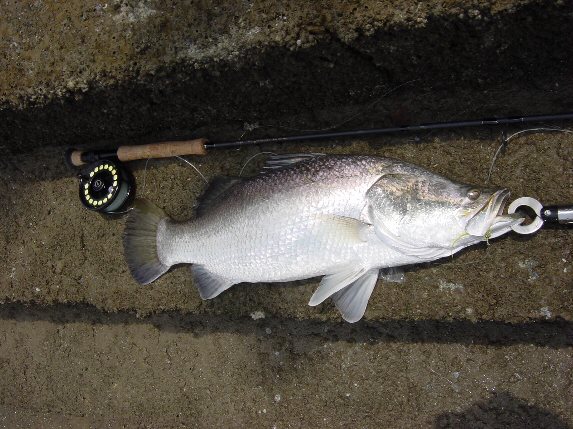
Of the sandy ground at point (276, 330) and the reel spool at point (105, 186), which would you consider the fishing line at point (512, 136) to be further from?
the reel spool at point (105, 186)

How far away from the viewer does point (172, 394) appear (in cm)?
310

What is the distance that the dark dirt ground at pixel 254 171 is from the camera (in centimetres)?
215

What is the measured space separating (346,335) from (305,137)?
116 centimetres

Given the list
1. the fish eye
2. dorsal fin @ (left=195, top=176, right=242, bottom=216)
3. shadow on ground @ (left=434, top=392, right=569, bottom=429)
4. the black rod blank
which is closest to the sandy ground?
shadow on ground @ (left=434, top=392, right=569, bottom=429)

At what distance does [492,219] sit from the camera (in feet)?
6.63

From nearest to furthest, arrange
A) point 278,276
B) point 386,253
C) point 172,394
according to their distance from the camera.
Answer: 1. point 386,253
2. point 278,276
3. point 172,394

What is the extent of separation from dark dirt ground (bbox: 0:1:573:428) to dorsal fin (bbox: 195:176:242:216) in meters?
0.22

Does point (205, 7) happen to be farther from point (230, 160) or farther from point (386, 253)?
point (386, 253)

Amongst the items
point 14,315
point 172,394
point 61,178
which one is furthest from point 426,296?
point 14,315

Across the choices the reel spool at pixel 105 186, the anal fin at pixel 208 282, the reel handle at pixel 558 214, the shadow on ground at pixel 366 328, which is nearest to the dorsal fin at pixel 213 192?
the anal fin at pixel 208 282

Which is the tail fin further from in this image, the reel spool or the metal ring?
the metal ring

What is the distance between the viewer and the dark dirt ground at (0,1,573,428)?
2.15m

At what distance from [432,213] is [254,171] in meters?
1.03

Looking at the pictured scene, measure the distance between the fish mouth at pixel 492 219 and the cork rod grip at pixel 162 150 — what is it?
1447 millimetres
